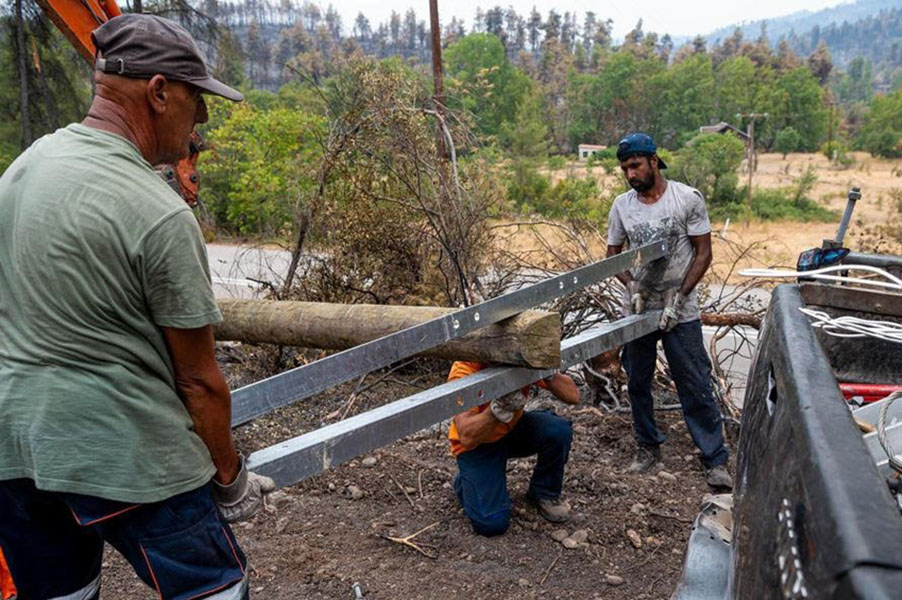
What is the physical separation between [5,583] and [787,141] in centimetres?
5997

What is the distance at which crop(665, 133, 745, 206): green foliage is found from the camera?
30520mm

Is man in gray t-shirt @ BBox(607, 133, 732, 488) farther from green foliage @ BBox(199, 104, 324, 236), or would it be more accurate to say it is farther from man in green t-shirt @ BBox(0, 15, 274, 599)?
green foliage @ BBox(199, 104, 324, 236)

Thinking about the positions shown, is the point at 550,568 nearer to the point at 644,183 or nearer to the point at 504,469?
the point at 504,469

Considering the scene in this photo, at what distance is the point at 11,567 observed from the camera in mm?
2074

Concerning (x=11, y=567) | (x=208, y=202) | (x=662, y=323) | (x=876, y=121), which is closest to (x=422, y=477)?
(x=662, y=323)

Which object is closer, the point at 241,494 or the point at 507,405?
the point at 241,494

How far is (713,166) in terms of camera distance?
107 feet

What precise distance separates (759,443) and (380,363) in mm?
1302

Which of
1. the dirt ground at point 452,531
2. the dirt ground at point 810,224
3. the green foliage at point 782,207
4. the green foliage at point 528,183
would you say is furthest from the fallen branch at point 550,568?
the green foliage at point 782,207

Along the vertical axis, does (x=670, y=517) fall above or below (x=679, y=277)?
below

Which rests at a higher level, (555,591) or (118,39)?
(118,39)

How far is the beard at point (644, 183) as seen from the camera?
440 centimetres

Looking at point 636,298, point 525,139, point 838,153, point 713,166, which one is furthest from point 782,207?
point 636,298

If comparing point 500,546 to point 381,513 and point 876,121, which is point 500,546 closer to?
point 381,513
